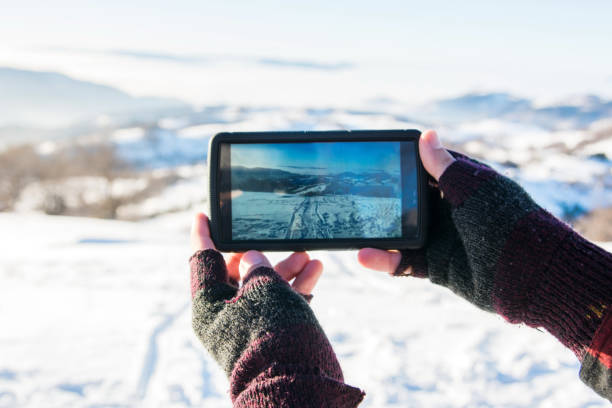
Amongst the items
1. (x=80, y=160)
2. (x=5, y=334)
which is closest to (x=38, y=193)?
(x=80, y=160)

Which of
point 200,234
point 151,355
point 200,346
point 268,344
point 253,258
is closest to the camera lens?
point 268,344

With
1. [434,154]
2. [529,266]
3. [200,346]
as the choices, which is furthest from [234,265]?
[200,346]

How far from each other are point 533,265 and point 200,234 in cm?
131

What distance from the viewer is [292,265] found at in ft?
6.75

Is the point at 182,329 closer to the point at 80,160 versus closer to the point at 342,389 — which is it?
the point at 342,389

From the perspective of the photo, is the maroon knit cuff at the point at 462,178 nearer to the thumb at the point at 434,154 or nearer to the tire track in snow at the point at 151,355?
the thumb at the point at 434,154

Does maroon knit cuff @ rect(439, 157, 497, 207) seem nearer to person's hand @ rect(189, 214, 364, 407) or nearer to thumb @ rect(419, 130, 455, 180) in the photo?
thumb @ rect(419, 130, 455, 180)

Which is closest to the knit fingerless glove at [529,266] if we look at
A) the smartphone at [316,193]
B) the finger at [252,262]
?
the smartphone at [316,193]

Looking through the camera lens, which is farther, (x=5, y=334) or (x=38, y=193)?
(x=38, y=193)

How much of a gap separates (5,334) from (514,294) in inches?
140

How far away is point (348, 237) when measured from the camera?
1.96 m

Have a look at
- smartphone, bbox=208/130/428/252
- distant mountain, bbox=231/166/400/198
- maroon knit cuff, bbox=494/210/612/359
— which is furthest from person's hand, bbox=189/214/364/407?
maroon knit cuff, bbox=494/210/612/359

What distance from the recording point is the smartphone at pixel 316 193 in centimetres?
193

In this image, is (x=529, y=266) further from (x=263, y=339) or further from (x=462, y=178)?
(x=263, y=339)
